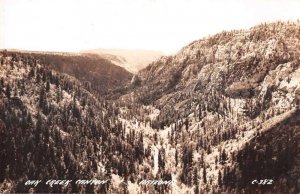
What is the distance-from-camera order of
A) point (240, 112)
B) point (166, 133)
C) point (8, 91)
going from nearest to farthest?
1. point (8, 91)
2. point (166, 133)
3. point (240, 112)

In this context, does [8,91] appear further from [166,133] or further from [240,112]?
[240,112]

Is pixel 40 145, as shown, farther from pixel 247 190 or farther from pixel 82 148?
pixel 247 190

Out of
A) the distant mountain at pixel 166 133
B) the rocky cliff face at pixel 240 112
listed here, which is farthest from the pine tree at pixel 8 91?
the rocky cliff face at pixel 240 112

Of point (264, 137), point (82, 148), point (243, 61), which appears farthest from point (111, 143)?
point (243, 61)

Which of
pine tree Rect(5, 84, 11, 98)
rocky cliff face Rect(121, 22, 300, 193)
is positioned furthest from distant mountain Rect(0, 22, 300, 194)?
rocky cliff face Rect(121, 22, 300, 193)

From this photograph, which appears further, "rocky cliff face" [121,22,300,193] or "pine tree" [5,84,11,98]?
"rocky cliff face" [121,22,300,193]

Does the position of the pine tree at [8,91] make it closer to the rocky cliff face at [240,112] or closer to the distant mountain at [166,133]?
the distant mountain at [166,133]

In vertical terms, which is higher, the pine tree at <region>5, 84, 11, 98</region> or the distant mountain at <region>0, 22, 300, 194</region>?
the pine tree at <region>5, 84, 11, 98</region>

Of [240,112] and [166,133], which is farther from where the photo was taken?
[240,112]

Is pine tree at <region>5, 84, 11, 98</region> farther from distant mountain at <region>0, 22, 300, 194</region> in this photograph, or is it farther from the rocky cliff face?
the rocky cliff face

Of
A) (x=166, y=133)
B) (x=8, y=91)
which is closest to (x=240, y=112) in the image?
(x=166, y=133)

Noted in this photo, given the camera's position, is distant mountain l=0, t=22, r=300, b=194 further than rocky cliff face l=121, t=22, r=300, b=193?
No
